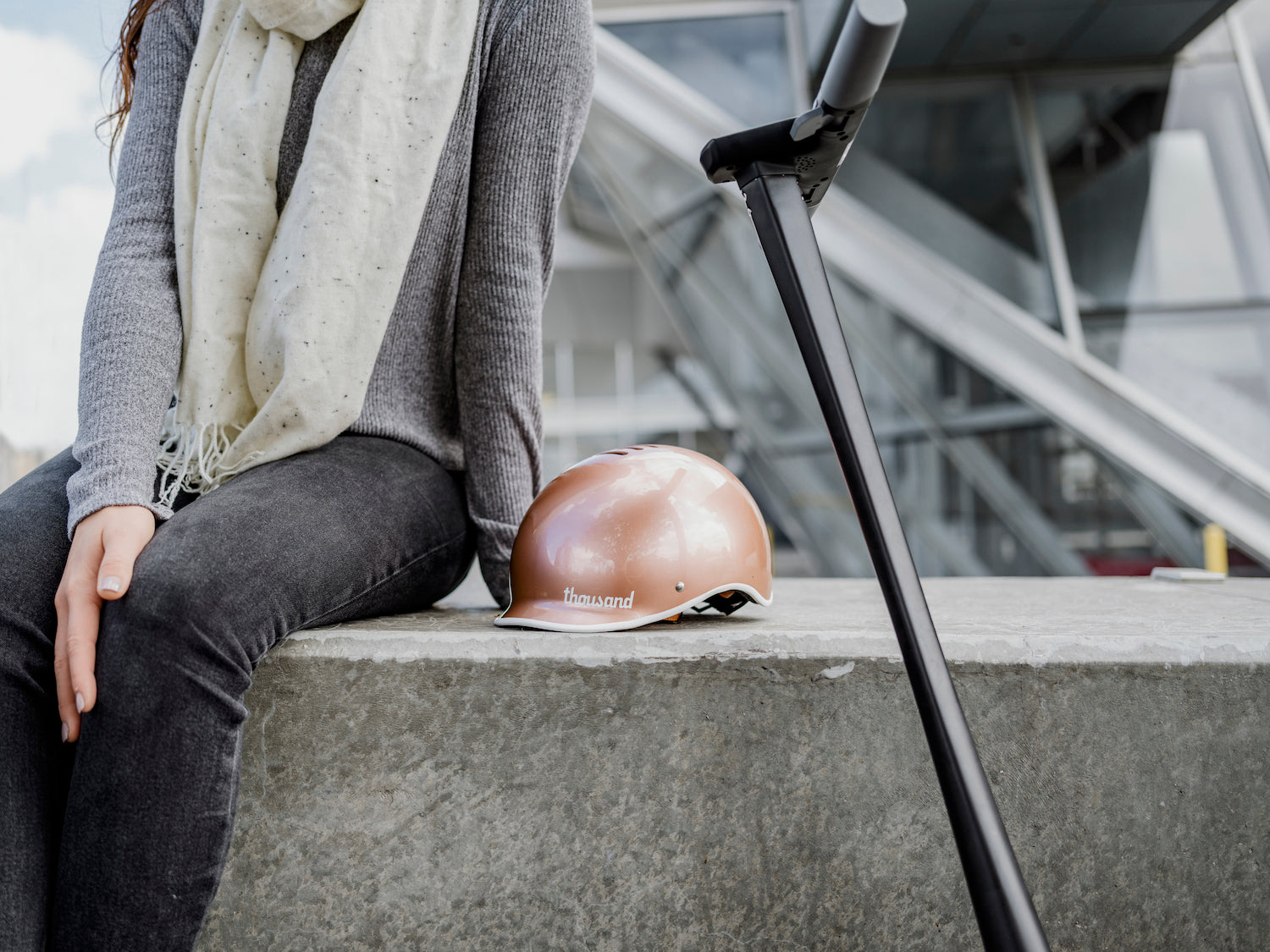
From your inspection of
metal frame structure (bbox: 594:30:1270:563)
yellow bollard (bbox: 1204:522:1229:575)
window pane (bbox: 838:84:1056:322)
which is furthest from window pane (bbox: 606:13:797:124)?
yellow bollard (bbox: 1204:522:1229:575)

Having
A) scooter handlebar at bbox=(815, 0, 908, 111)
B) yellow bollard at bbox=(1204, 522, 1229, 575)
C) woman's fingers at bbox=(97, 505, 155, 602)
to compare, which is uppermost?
scooter handlebar at bbox=(815, 0, 908, 111)

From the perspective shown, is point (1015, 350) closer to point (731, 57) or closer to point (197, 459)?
point (731, 57)

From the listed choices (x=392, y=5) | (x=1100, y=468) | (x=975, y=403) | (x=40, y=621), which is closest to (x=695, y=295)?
(x=975, y=403)

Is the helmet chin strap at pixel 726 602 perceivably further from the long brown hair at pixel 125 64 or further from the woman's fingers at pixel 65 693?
the long brown hair at pixel 125 64

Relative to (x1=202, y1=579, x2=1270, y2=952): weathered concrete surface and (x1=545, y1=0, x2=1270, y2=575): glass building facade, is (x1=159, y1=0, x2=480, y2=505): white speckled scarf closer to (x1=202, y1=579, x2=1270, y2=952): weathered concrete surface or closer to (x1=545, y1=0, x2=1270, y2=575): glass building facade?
(x1=202, y1=579, x2=1270, y2=952): weathered concrete surface

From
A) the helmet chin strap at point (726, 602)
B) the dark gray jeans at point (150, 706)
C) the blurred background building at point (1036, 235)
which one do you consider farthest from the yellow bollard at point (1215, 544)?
the dark gray jeans at point (150, 706)

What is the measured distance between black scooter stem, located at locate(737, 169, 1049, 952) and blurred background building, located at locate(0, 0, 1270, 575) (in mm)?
Answer: 3468

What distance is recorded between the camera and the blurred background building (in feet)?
12.3

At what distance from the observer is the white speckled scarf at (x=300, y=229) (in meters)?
1.02

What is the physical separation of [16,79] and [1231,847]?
Result: 8.95 feet

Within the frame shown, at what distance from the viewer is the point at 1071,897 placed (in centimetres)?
90

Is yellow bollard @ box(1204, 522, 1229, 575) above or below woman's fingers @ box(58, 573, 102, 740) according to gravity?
above

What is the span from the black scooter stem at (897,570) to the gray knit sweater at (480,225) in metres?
0.44

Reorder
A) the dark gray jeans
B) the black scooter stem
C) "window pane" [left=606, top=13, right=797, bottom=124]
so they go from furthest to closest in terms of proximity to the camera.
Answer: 1. "window pane" [left=606, top=13, right=797, bottom=124]
2. the dark gray jeans
3. the black scooter stem
